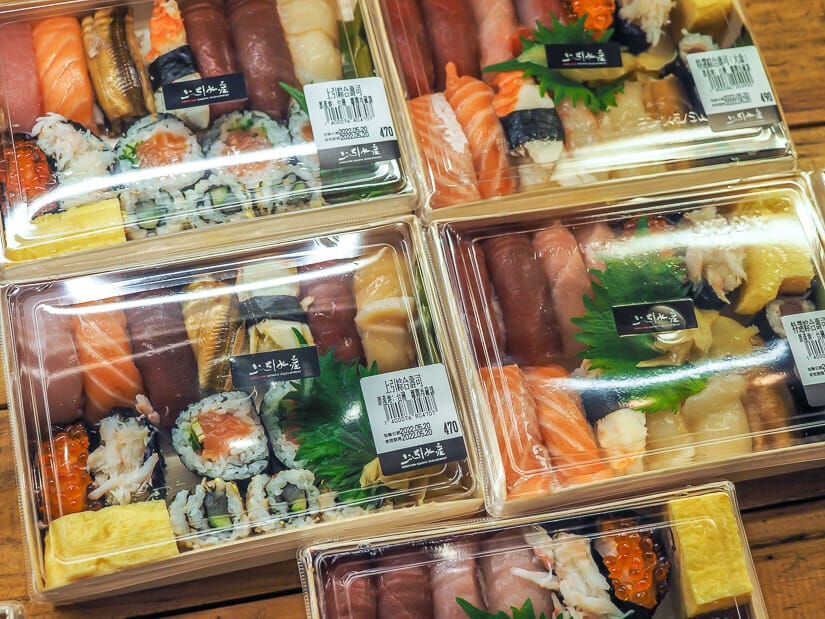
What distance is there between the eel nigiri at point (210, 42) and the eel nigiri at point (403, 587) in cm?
105

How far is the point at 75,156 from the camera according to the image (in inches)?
69.0

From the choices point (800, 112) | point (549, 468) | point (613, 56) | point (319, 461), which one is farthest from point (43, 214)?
point (800, 112)

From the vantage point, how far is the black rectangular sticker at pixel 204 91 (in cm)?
178

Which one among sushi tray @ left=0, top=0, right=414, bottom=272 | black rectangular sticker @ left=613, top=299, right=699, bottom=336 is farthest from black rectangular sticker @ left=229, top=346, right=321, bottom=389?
black rectangular sticker @ left=613, top=299, right=699, bottom=336

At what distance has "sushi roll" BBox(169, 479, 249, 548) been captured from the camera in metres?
1.46

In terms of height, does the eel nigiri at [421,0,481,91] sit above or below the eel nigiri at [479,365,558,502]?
above

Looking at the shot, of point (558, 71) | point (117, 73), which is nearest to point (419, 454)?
point (558, 71)

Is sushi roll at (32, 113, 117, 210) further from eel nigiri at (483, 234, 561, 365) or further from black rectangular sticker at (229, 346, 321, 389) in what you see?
eel nigiri at (483, 234, 561, 365)

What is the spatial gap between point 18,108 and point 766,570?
1.86 m

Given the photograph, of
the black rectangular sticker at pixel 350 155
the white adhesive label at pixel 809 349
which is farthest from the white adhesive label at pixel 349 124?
the white adhesive label at pixel 809 349

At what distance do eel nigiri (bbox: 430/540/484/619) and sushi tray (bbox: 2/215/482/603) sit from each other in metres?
0.07

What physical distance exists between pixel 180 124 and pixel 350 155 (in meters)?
0.39

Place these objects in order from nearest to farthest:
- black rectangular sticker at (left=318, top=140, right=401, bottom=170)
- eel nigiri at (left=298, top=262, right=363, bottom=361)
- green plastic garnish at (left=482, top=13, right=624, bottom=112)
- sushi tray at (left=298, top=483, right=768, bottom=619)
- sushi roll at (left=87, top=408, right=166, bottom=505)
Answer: sushi tray at (left=298, top=483, right=768, bottom=619), sushi roll at (left=87, top=408, right=166, bottom=505), eel nigiri at (left=298, top=262, right=363, bottom=361), black rectangular sticker at (left=318, top=140, right=401, bottom=170), green plastic garnish at (left=482, top=13, right=624, bottom=112)

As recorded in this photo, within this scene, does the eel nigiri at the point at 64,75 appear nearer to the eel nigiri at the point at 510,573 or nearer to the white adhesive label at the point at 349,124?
the white adhesive label at the point at 349,124
